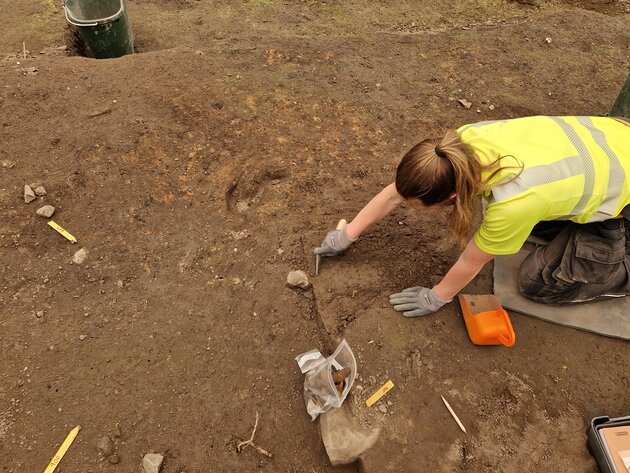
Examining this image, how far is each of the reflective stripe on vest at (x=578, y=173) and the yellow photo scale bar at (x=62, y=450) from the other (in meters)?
2.08

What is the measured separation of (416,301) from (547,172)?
0.95 m

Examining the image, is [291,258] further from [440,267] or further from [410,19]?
[410,19]

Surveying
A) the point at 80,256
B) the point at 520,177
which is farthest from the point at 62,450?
the point at 520,177

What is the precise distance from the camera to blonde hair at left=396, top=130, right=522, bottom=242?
160 centimetres

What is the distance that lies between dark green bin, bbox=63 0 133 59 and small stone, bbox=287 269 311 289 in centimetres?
306

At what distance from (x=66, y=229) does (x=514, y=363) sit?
2.62 metres

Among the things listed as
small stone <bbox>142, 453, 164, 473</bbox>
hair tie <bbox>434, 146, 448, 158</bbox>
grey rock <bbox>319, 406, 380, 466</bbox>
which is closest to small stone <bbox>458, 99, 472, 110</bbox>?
hair tie <bbox>434, 146, 448, 158</bbox>

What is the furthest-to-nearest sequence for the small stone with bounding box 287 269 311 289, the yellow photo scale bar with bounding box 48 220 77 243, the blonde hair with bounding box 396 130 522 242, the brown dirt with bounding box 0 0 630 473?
the yellow photo scale bar with bounding box 48 220 77 243
the small stone with bounding box 287 269 311 289
the brown dirt with bounding box 0 0 630 473
the blonde hair with bounding box 396 130 522 242

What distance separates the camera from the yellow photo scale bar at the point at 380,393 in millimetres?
2066

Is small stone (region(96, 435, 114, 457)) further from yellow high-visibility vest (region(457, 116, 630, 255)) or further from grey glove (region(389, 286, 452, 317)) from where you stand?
yellow high-visibility vest (region(457, 116, 630, 255))

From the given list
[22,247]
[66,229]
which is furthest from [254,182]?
[22,247]

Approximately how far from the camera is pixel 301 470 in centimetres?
197

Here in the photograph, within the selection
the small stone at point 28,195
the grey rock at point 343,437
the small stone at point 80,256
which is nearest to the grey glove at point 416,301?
the grey rock at point 343,437

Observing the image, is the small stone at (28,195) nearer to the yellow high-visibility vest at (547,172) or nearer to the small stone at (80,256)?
the small stone at (80,256)
